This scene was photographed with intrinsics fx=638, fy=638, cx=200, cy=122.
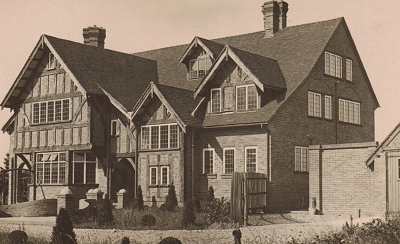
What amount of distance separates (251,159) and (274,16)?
1149cm

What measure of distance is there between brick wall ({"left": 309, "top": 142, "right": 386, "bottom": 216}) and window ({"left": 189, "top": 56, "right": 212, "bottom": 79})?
1070 centimetres

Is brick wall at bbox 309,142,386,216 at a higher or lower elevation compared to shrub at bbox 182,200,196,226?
higher

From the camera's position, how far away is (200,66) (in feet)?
133

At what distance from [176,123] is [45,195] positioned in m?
10.9

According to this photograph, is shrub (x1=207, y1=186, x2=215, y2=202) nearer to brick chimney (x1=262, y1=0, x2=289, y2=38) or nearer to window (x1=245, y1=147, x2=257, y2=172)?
window (x1=245, y1=147, x2=257, y2=172)

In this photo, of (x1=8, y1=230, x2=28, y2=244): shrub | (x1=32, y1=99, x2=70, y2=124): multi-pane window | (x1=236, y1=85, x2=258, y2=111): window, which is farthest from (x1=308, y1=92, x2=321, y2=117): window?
(x1=8, y1=230, x2=28, y2=244): shrub

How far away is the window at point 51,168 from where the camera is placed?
133 feet

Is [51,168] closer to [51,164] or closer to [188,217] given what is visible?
[51,164]

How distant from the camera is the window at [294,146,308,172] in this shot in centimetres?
3519

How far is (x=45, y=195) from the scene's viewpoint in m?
40.9

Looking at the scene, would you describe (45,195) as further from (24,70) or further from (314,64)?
(314,64)

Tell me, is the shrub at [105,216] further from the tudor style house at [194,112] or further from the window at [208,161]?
the window at [208,161]

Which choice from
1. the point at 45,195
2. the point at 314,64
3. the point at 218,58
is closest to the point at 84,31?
the point at 45,195

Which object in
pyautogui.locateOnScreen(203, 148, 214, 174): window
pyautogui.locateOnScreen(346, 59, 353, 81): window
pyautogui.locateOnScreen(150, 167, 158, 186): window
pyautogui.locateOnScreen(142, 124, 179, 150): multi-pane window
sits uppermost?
pyautogui.locateOnScreen(346, 59, 353, 81): window
